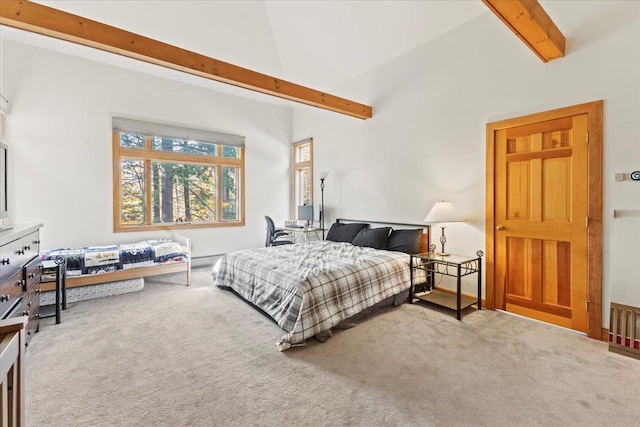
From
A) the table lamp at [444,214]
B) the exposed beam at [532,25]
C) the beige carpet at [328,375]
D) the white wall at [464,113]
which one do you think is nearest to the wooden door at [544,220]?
the white wall at [464,113]

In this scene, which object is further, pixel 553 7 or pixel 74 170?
pixel 74 170

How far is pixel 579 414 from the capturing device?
5.36 ft

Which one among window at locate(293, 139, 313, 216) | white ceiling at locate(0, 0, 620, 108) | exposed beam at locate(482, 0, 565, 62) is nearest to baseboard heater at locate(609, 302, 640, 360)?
exposed beam at locate(482, 0, 565, 62)

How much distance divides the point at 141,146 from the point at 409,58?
4341 millimetres

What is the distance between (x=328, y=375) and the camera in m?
2.02

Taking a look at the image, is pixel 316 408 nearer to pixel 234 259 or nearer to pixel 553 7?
pixel 234 259

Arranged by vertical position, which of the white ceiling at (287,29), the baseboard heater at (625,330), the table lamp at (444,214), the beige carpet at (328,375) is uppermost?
the white ceiling at (287,29)

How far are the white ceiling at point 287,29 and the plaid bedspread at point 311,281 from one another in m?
2.89

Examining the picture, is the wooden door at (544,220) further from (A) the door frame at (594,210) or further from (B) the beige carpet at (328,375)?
(B) the beige carpet at (328,375)

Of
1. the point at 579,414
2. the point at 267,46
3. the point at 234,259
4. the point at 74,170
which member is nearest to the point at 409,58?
the point at 267,46

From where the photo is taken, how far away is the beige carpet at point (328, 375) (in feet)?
5.38

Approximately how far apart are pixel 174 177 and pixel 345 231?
10.3 feet

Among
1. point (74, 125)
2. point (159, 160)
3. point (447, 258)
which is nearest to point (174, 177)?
point (159, 160)

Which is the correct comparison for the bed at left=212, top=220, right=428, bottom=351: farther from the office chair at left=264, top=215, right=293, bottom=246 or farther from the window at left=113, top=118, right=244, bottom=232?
the window at left=113, top=118, right=244, bottom=232
